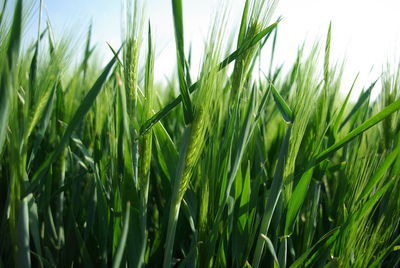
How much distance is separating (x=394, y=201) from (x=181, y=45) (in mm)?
489

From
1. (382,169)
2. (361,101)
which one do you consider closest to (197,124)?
(382,169)

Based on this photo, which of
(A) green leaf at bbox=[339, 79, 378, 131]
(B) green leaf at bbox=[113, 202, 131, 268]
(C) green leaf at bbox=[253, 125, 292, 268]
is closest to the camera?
(B) green leaf at bbox=[113, 202, 131, 268]

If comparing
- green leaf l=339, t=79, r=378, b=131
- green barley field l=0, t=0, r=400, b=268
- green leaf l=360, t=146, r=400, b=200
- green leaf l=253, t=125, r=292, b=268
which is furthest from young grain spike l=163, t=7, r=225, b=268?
green leaf l=339, t=79, r=378, b=131

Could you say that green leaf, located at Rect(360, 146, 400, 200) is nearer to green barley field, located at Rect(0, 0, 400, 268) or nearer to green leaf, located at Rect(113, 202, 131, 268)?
green barley field, located at Rect(0, 0, 400, 268)

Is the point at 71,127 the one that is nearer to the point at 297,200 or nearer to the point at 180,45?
the point at 180,45

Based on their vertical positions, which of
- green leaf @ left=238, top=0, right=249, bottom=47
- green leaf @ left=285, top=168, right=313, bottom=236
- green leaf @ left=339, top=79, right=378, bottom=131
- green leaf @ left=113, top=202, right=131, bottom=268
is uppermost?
green leaf @ left=238, top=0, right=249, bottom=47

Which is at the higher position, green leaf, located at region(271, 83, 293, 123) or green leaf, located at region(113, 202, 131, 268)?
green leaf, located at region(271, 83, 293, 123)

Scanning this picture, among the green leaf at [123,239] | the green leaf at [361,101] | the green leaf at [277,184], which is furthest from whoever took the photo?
the green leaf at [361,101]

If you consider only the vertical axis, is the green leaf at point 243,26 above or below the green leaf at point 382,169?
above

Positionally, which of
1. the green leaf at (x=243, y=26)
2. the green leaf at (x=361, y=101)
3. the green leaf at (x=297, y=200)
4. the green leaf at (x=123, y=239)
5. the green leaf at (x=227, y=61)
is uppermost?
the green leaf at (x=243, y=26)

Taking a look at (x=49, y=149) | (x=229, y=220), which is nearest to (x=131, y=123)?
(x=229, y=220)

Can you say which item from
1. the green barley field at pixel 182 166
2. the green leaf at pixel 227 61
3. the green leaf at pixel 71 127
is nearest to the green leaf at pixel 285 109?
the green barley field at pixel 182 166

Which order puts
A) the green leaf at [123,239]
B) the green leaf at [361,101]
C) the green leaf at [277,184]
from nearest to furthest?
the green leaf at [123,239] → the green leaf at [277,184] → the green leaf at [361,101]

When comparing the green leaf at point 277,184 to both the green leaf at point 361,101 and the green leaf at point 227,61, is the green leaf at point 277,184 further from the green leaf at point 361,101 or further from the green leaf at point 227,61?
the green leaf at point 361,101
